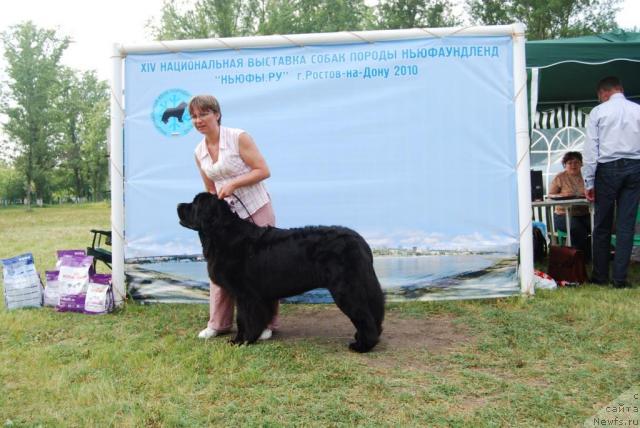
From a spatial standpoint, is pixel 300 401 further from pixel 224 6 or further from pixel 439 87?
pixel 224 6

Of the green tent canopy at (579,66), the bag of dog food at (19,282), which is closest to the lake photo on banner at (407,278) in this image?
the bag of dog food at (19,282)

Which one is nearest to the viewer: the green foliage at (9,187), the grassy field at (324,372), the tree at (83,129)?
the grassy field at (324,372)

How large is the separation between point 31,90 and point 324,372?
37186 millimetres

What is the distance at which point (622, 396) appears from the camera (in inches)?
113

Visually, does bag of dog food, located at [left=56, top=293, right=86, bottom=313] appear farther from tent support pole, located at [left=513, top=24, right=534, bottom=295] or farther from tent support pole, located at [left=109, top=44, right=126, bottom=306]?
tent support pole, located at [left=513, top=24, right=534, bottom=295]

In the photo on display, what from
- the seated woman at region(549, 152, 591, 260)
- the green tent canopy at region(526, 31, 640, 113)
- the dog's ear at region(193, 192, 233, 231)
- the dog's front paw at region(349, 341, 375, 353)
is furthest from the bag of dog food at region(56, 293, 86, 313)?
the seated woman at region(549, 152, 591, 260)

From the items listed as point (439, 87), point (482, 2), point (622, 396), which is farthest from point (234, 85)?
point (482, 2)

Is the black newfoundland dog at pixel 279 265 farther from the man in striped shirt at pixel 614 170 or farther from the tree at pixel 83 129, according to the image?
the tree at pixel 83 129

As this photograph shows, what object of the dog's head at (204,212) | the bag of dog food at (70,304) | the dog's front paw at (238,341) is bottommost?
the dog's front paw at (238,341)

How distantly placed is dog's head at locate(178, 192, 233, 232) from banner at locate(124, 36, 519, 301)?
53.0 inches

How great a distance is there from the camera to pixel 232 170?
4.00 metres

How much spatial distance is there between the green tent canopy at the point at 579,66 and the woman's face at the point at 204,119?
329 cm

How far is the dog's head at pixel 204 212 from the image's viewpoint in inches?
151

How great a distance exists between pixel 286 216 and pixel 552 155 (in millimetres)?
5971
